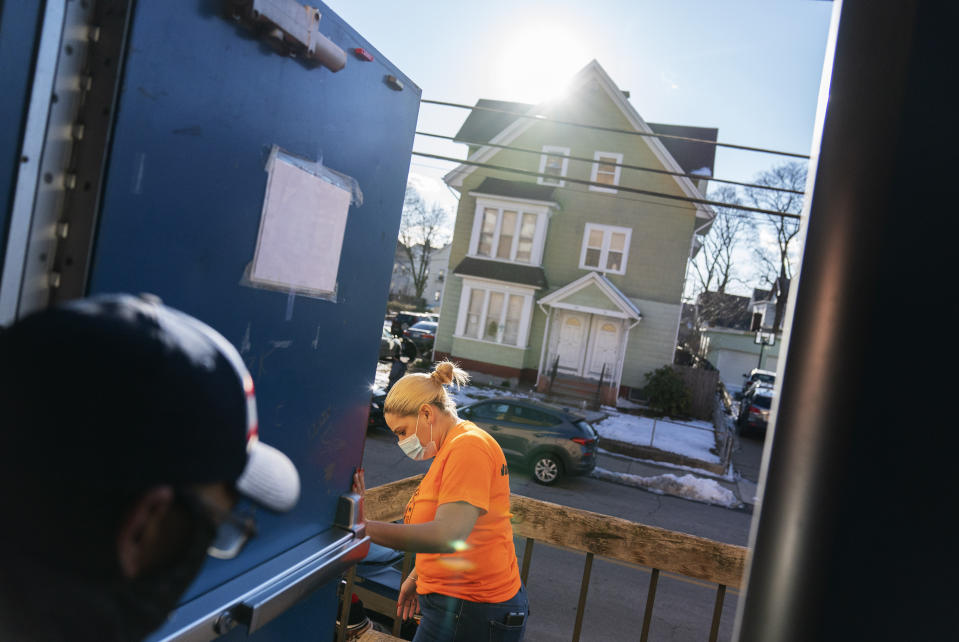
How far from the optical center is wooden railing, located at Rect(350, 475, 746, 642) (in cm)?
311

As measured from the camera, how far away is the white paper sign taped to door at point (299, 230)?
1613 millimetres

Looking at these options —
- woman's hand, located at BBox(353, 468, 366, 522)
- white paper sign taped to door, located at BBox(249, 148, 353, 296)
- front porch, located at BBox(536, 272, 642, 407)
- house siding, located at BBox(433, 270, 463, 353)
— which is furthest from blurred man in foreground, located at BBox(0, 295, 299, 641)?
house siding, located at BBox(433, 270, 463, 353)

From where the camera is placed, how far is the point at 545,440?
11.0 meters

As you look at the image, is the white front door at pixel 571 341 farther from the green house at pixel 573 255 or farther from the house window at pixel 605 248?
the house window at pixel 605 248

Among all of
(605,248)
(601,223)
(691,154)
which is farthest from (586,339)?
(691,154)

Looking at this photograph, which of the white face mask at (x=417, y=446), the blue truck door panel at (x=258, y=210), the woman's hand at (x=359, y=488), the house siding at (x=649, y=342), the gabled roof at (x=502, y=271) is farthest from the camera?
the gabled roof at (x=502, y=271)

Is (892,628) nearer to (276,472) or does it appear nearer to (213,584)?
(276,472)

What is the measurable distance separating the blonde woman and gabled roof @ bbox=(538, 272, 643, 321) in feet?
61.7

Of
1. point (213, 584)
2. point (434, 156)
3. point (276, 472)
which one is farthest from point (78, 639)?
point (434, 156)

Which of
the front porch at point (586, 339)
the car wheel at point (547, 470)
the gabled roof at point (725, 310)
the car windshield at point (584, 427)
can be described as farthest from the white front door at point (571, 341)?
the gabled roof at point (725, 310)

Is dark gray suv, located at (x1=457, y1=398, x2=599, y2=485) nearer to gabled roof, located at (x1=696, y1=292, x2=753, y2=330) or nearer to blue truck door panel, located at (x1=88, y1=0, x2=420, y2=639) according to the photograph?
blue truck door panel, located at (x1=88, y1=0, x2=420, y2=639)

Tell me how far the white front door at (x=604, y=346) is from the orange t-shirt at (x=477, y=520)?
766 inches

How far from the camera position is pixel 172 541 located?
2.29 feet

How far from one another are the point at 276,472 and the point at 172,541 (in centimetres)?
17
